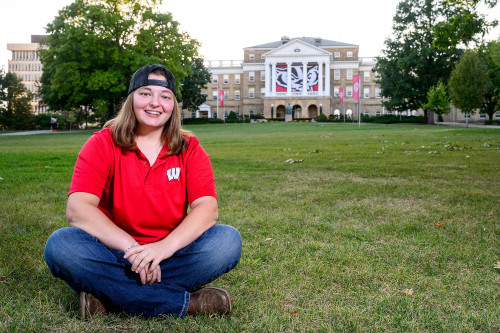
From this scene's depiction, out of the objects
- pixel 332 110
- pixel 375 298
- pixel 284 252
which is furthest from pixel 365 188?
pixel 332 110

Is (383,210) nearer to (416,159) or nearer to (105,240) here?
(105,240)

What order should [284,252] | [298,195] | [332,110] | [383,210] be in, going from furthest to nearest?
[332,110] < [298,195] < [383,210] < [284,252]

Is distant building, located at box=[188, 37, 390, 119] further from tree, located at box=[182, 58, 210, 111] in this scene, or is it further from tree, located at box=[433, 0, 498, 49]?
tree, located at box=[433, 0, 498, 49]

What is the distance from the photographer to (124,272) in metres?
2.43

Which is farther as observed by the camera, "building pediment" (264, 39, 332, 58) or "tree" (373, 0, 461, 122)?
"building pediment" (264, 39, 332, 58)

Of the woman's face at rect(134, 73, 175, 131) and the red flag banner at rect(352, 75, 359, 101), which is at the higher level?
the red flag banner at rect(352, 75, 359, 101)

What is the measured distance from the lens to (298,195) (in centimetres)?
607

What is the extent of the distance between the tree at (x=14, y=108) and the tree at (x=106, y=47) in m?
16.4

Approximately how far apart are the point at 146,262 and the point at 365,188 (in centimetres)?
478

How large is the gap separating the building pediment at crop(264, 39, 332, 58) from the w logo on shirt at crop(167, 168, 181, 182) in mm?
76880

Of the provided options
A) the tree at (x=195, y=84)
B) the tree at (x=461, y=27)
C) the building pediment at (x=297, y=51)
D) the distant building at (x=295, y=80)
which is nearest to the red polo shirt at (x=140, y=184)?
the tree at (x=461, y=27)

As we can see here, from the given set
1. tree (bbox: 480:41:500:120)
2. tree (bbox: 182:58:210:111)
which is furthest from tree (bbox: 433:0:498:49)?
tree (bbox: 182:58:210:111)

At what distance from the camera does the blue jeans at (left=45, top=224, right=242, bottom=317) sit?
94.1 inches

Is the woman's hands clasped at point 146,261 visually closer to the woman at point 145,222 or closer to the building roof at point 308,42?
the woman at point 145,222
